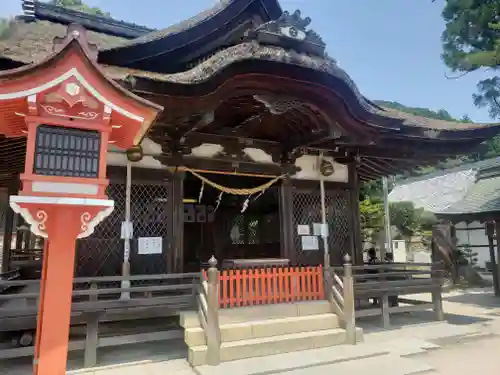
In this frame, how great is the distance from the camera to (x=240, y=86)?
6.28m

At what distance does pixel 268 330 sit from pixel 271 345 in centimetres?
27

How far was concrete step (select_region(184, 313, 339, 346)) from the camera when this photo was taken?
5.81 meters

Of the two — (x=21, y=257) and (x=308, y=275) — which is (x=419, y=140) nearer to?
(x=308, y=275)

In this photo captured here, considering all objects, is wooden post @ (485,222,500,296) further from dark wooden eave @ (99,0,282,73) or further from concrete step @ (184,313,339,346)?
dark wooden eave @ (99,0,282,73)

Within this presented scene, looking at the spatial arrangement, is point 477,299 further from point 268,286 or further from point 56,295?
point 56,295

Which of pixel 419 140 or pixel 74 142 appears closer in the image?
pixel 74 142

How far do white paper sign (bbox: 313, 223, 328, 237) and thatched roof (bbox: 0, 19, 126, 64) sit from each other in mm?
5986

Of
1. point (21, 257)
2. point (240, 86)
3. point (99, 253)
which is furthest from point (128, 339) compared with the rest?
point (21, 257)

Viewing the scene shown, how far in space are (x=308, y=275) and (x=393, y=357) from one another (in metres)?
1.97

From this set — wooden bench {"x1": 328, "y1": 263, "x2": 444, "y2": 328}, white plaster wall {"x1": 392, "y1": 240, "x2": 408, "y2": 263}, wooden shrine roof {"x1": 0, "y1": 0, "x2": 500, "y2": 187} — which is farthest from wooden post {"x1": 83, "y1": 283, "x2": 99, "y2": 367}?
white plaster wall {"x1": 392, "y1": 240, "x2": 408, "y2": 263}

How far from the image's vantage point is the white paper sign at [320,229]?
29.1ft

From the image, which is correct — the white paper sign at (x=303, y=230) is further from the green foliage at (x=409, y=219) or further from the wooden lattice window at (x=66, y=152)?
the green foliage at (x=409, y=219)

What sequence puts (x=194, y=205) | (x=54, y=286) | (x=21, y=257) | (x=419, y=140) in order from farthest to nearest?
(x=194, y=205), (x=21, y=257), (x=419, y=140), (x=54, y=286)

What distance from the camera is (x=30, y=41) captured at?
751 cm
